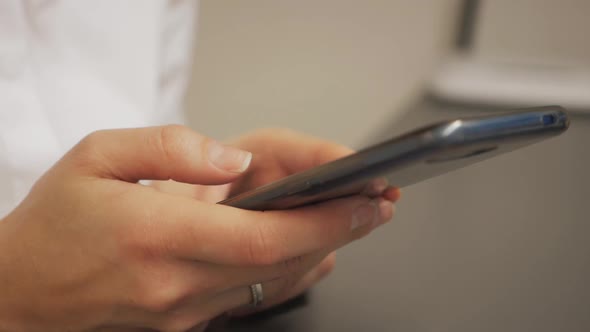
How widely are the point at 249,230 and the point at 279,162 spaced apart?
0.13 metres

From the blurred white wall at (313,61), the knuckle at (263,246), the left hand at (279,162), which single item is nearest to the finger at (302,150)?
the left hand at (279,162)

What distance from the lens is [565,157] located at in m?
0.52

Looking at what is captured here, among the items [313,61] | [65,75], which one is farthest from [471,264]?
[313,61]

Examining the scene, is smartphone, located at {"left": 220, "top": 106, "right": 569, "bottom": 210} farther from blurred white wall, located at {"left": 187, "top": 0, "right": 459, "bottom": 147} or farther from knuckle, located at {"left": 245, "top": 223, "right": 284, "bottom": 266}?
blurred white wall, located at {"left": 187, "top": 0, "right": 459, "bottom": 147}

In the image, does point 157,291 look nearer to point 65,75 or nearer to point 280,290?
point 280,290

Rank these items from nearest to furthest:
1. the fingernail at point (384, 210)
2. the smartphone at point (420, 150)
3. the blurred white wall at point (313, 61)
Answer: the smartphone at point (420, 150)
the fingernail at point (384, 210)
the blurred white wall at point (313, 61)

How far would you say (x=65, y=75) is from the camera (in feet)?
1.20

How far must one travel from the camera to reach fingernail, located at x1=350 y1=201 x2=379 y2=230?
224mm

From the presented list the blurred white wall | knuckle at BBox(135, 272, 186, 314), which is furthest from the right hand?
the blurred white wall

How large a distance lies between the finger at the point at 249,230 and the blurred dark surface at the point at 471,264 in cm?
7

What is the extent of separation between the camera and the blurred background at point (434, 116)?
287mm

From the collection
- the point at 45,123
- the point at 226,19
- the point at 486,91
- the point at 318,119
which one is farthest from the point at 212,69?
the point at 45,123

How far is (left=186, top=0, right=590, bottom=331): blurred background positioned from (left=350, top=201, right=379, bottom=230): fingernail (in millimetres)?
65

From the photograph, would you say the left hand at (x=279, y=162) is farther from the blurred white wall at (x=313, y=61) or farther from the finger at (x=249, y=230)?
the blurred white wall at (x=313, y=61)
